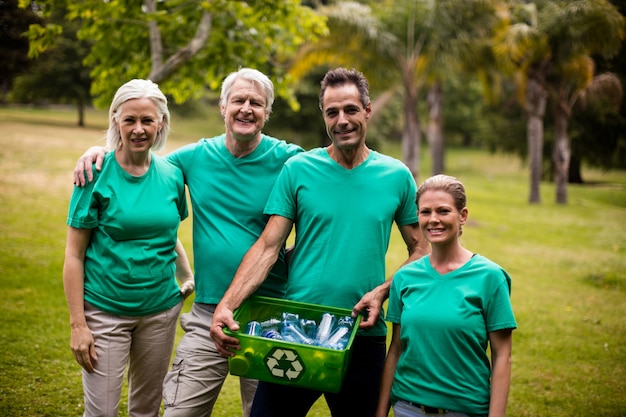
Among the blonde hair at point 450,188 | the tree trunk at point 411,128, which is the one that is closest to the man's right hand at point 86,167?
the blonde hair at point 450,188

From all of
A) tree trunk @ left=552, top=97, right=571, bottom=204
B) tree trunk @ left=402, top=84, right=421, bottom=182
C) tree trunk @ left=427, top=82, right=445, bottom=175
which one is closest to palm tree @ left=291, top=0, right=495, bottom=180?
tree trunk @ left=402, top=84, right=421, bottom=182

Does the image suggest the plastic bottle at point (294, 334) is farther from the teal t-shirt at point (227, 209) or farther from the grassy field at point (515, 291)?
the grassy field at point (515, 291)

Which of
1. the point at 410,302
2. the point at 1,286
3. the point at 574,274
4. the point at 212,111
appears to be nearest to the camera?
the point at 410,302

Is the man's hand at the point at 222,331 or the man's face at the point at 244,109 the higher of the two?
the man's face at the point at 244,109

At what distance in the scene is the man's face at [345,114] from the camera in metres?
3.02

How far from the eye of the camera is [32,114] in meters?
36.9

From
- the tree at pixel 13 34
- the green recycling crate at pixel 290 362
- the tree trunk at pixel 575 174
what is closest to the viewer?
the green recycling crate at pixel 290 362

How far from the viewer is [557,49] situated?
19.7 m

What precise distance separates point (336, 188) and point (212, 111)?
1762 inches

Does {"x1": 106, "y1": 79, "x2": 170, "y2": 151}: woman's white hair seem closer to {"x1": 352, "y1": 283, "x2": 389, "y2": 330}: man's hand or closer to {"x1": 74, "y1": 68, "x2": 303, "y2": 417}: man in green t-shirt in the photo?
{"x1": 74, "y1": 68, "x2": 303, "y2": 417}: man in green t-shirt

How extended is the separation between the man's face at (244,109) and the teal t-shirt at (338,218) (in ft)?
1.18

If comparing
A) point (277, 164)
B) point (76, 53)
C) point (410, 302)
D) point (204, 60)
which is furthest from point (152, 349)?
point (76, 53)

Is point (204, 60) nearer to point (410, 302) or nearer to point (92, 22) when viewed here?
point (92, 22)

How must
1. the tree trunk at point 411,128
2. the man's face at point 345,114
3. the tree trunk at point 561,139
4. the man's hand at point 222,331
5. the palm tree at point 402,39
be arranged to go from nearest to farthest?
the man's hand at point 222,331
the man's face at point 345,114
the palm tree at point 402,39
the tree trunk at point 411,128
the tree trunk at point 561,139
